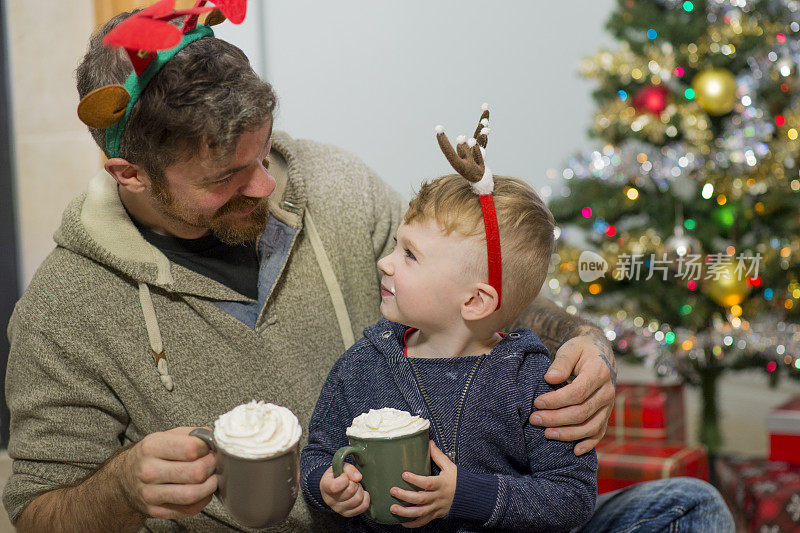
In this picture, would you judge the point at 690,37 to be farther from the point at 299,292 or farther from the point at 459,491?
the point at 459,491

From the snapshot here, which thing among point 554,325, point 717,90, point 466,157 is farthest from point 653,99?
A: point 466,157

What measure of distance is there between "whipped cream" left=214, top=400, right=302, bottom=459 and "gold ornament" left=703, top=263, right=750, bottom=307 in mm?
2013

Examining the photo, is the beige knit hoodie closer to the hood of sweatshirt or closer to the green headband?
the hood of sweatshirt

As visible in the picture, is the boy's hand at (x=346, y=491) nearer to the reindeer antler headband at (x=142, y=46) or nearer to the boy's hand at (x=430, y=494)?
the boy's hand at (x=430, y=494)

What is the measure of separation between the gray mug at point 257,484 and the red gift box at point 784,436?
2.09 meters

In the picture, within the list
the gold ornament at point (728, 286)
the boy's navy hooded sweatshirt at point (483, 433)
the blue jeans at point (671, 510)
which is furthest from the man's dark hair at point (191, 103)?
the gold ornament at point (728, 286)

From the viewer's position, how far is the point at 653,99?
276 cm

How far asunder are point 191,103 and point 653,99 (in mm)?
2042

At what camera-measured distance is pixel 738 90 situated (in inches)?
105

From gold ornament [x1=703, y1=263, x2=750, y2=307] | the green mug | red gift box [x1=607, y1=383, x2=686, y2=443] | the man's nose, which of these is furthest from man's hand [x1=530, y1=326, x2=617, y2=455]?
gold ornament [x1=703, y1=263, x2=750, y2=307]

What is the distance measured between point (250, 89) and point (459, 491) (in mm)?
677

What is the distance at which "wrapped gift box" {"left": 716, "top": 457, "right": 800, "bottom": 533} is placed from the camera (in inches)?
90.4

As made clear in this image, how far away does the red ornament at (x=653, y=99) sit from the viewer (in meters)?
2.76

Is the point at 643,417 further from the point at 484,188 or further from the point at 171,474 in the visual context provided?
the point at 171,474
